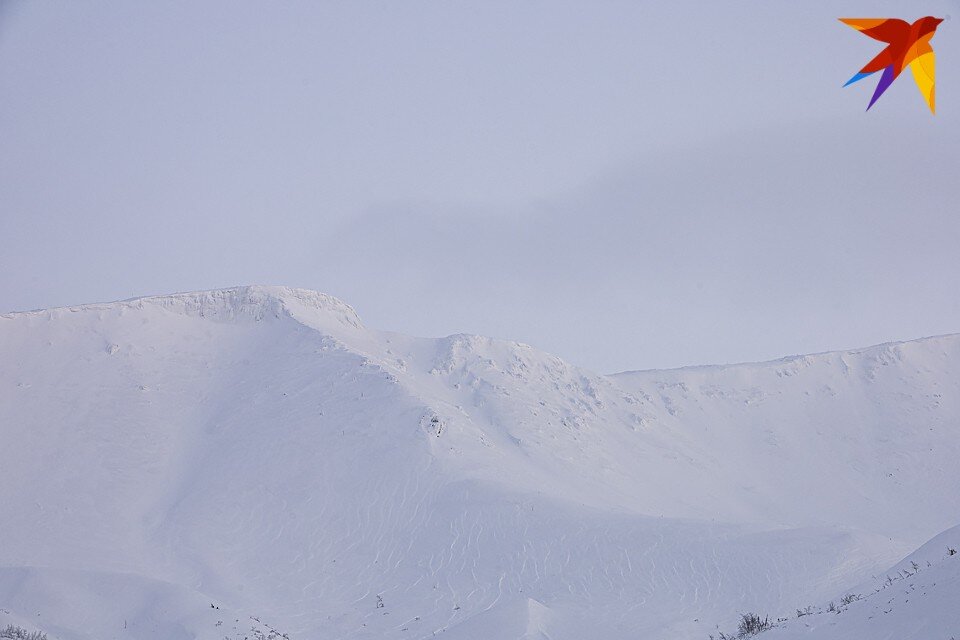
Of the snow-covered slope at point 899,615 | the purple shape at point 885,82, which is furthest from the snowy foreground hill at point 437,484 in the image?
the purple shape at point 885,82

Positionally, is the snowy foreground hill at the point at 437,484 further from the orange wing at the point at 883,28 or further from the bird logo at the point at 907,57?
the orange wing at the point at 883,28

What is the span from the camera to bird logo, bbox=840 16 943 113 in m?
11.6

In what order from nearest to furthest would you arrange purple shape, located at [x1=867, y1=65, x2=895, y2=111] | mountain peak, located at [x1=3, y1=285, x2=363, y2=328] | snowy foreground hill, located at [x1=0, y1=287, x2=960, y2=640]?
purple shape, located at [x1=867, y1=65, x2=895, y2=111]
snowy foreground hill, located at [x1=0, y1=287, x2=960, y2=640]
mountain peak, located at [x1=3, y1=285, x2=363, y2=328]

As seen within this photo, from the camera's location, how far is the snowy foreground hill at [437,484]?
28.8 meters

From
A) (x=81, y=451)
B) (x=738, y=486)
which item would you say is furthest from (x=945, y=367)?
(x=81, y=451)

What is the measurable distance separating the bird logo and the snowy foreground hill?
23.4ft

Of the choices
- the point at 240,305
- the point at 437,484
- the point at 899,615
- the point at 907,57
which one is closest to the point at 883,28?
the point at 907,57

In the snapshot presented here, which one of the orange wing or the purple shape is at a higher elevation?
the orange wing

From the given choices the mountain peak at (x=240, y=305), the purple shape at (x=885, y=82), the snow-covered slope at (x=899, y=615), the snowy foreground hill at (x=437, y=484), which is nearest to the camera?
the purple shape at (x=885, y=82)

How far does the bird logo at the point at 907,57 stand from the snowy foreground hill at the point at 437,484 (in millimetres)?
Result: 7145

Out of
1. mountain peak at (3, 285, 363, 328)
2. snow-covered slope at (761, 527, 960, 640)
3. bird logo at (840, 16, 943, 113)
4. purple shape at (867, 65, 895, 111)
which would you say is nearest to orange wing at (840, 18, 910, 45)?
bird logo at (840, 16, 943, 113)

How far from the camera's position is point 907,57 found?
38.2 ft

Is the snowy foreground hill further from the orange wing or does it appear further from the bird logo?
the orange wing

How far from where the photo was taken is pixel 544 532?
36.0 meters
